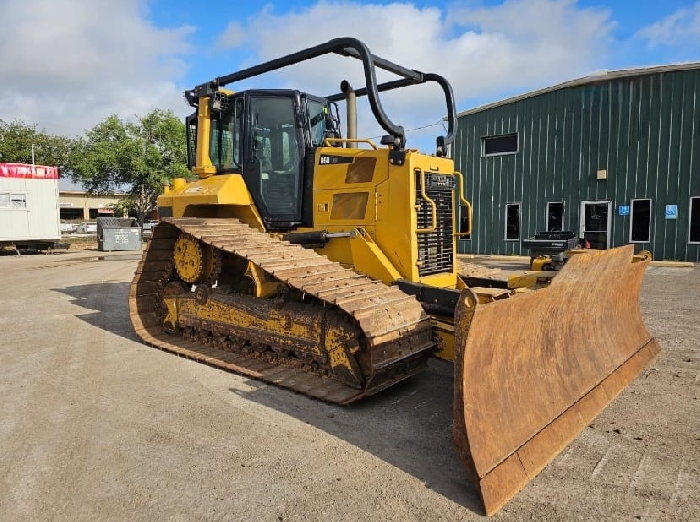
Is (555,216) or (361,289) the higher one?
(555,216)

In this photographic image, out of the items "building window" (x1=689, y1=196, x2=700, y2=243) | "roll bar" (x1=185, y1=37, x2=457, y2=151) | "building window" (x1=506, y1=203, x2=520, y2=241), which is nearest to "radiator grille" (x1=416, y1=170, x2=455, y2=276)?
"roll bar" (x1=185, y1=37, x2=457, y2=151)

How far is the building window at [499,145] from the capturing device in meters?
17.7

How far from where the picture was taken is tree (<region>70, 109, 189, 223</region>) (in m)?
32.5

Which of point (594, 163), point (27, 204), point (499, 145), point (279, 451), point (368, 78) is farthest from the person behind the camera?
point (27, 204)

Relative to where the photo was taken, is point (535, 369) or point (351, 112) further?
point (351, 112)

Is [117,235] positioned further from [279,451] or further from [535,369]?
[535,369]

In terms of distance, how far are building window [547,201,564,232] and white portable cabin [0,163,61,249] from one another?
19217 millimetres

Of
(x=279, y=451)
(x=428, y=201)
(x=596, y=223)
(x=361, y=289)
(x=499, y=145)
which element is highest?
(x=499, y=145)

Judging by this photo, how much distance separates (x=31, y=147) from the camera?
3644cm

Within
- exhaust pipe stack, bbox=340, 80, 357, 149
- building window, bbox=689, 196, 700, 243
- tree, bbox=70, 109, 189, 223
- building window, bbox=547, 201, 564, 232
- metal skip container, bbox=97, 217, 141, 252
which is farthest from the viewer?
tree, bbox=70, 109, 189, 223

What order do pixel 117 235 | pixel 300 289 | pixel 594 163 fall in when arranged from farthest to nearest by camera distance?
pixel 117 235
pixel 594 163
pixel 300 289

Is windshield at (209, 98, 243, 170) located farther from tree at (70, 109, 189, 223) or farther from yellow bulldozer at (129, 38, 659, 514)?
tree at (70, 109, 189, 223)

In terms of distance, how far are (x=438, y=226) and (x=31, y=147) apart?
130 feet

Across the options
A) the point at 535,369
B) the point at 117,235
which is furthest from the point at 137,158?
the point at 535,369
